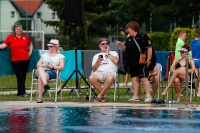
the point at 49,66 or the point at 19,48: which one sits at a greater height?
the point at 19,48

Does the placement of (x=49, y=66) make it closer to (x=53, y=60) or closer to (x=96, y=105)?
(x=53, y=60)

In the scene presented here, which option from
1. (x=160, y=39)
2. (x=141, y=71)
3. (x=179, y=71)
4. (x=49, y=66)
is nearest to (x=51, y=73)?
(x=49, y=66)

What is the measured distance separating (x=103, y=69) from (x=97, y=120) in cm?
427

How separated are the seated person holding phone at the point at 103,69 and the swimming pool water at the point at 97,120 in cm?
157

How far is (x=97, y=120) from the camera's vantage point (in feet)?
43.2

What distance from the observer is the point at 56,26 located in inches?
2127

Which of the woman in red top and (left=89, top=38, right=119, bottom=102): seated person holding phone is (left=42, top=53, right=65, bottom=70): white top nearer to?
(left=89, top=38, right=119, bottom=102): seated person holding phone

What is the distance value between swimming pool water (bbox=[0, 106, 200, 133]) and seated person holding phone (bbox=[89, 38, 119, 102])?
1.57 m

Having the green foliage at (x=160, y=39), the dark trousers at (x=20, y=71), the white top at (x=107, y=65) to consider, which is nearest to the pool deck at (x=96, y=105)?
the white top at (x=107, y=65)

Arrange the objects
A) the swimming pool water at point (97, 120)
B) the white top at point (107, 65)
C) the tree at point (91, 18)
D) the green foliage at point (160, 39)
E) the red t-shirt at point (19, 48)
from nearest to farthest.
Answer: the swimming pool water at point (97, 120) → the white top at point (107, 65) → the red t-shirt at point (19, 48) → the green foliage at point (160, 39) → the tree at point (91, 18)

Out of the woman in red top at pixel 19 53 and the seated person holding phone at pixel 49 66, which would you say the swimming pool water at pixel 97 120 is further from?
the woman in red top at pixel 19 53

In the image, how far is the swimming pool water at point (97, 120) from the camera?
463 inches

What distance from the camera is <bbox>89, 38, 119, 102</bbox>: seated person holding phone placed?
17125mm

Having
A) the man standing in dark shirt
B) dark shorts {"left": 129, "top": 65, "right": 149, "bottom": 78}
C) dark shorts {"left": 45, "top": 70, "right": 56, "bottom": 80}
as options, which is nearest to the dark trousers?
dark shorts {"left": 45, "top": 70, "right": 56, "bottom": 80}
